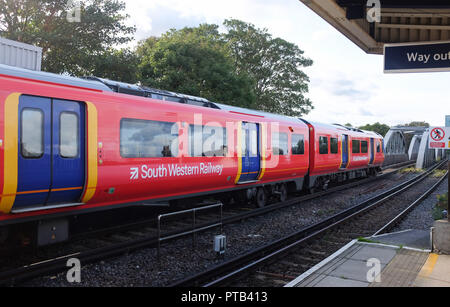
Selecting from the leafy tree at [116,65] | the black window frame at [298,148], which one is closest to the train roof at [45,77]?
the black window frame at [298,148]

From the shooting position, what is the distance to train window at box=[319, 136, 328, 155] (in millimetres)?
17109

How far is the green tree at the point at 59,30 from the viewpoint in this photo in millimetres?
19089

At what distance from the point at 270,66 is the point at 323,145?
82.1 ft

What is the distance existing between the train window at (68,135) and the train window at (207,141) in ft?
10.8

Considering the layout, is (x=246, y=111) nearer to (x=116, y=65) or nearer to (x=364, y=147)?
(x=116, y=65)

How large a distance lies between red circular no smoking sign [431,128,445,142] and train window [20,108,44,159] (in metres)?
9.72

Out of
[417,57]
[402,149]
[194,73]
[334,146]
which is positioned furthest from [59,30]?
[402,149]

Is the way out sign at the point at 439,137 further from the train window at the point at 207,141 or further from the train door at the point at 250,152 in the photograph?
the train window at the point at 207,141

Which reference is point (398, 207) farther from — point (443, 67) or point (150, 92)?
point (150, 92)

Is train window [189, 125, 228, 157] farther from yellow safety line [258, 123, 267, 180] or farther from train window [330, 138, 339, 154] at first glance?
train window [330, 138, 339, 154]

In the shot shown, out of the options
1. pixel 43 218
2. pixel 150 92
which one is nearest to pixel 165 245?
pixel 43 218

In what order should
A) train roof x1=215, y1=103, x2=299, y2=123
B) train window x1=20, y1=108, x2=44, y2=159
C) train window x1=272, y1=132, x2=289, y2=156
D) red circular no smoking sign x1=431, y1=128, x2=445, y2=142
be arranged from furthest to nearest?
train window x1=272, y1=132, x2=289, y2=156 < train roof x1=215, y1=103, x2=299, y2=123 < red circular no smoking sign x1=431, y1=128, x2=445, y2=142 < train window x1=20, y1=108, x2=44, y2=159

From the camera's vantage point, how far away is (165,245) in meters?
8.40

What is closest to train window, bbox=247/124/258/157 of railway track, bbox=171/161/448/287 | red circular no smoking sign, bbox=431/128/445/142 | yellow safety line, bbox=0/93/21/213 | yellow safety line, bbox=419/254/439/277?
railway track, bbox=171/161/448/287
